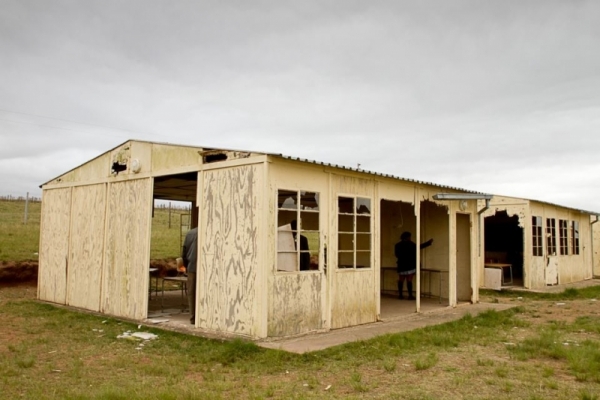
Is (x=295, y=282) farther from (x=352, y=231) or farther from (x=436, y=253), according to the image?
(x=436, y=253)

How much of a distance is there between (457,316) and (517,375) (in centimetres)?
472

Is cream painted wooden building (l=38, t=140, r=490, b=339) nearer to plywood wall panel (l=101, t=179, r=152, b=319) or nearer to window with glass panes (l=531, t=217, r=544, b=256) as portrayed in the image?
plywood wall panel (l=101, t=179, r=152, b=319)

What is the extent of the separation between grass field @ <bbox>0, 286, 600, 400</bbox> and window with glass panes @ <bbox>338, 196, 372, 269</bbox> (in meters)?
1.70

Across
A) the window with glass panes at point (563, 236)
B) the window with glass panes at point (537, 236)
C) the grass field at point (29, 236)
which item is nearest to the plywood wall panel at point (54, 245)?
the grass field at point (29, 236)

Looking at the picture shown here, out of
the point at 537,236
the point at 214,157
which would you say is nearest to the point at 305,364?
the point at 214,157

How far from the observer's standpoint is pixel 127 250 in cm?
1064

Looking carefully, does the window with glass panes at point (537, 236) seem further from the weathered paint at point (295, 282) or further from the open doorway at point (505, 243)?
the weathered paint at point (295, 282)

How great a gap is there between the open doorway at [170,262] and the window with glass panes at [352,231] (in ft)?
9.12

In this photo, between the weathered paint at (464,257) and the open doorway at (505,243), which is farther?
the open doorway at (505,243)

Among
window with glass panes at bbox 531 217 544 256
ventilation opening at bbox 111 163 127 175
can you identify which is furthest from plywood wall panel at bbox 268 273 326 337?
window with glass panes at bbox 531 217 544 256

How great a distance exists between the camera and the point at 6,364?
6.86 metres

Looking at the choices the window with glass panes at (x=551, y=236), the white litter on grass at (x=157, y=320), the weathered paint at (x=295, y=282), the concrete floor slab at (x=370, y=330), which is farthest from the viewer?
the window with glass panes at (x=551, y=236)

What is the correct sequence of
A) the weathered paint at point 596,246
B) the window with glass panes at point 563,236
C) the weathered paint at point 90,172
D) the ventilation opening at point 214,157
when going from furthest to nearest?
1. the weathered paint at point 596,246
2. the window with glass panes at point 563,236
3. the weathered paint at point 90,172
4. the ventilation opening at point 214,157

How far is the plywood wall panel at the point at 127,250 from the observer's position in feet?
33.5
